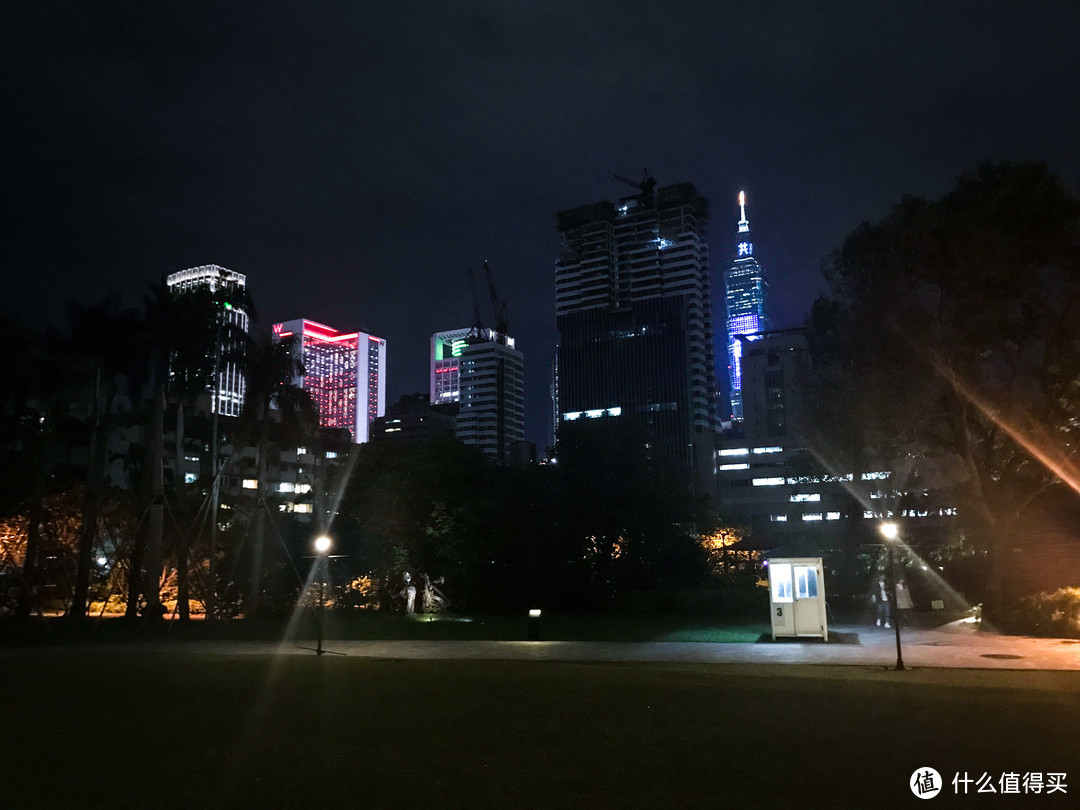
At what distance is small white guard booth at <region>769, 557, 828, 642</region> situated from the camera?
23.2m

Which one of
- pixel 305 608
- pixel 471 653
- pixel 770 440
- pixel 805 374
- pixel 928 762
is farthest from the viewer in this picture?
pixel 770 440

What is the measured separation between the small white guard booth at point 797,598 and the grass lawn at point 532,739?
7678 millimetres

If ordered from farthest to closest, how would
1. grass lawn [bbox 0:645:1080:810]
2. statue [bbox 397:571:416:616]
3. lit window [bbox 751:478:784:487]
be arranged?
lit window [bbox 751:478:784:487]
statue [bbox 397:571:416:616]
grass lawn [bbox 0:645:1080:810]

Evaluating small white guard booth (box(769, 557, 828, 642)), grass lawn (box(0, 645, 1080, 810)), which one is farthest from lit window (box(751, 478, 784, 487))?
grass lawn (box(0, 645, 1080, 810))

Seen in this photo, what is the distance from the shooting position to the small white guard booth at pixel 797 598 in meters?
23.2

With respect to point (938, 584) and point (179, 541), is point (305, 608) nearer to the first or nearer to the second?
point (179, 541)

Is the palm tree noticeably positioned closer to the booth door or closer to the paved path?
the paved path

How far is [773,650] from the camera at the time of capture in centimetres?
2050

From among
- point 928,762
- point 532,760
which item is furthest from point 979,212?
point 532,760

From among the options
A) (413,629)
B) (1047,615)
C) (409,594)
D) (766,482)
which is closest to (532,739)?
(1047,615)

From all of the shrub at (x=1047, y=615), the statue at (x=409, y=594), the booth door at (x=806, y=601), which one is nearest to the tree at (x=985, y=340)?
the shrub at (x=1047, y=615)

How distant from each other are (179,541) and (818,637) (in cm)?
2748

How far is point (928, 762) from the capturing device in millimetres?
8398

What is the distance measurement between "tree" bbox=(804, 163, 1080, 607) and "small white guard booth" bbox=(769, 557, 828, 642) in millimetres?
7440
